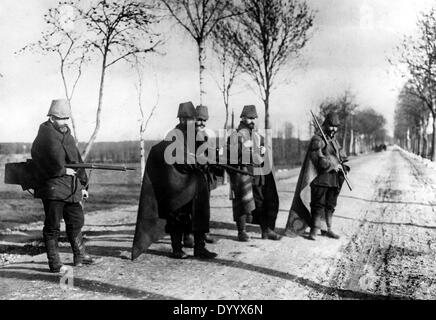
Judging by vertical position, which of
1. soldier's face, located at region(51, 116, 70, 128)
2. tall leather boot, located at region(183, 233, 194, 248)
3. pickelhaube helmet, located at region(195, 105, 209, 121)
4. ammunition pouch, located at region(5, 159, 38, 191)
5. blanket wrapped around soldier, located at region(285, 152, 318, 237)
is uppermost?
pickelhaube helmet, located at region(195, 105, 209, 121)

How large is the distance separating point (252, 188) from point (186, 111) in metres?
1.99

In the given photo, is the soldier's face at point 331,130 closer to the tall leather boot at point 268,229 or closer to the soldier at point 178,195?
the tall leather boot at point 268,229

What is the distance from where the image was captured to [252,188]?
299 inches

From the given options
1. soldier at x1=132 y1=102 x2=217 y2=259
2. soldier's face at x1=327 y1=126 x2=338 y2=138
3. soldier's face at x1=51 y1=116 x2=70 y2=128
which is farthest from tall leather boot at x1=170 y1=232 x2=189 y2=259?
soldier's face at x1=327 y1=126 x2=338 y2=138

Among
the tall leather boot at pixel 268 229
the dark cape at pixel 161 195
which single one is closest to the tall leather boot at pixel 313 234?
the tall leather boot at pixel 268 229

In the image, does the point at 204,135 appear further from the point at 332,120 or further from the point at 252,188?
the point at 332,120

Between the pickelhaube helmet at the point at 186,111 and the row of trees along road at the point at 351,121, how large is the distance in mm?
25005

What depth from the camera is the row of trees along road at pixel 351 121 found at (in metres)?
52.0

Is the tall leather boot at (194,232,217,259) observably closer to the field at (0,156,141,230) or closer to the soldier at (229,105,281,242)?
the soldier at (229,105,281,242)

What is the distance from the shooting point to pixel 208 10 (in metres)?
14.4

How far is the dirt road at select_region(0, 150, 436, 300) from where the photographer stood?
4836 millimetres

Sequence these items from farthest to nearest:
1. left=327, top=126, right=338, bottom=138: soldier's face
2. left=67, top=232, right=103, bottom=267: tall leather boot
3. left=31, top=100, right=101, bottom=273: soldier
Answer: left=327, top=126, right=338, bottom=138: soldier's face
left=67, top=232, right=103, bottom=267: tall leather boot
left=31, top=100, right=101, bottom=273: soldier
